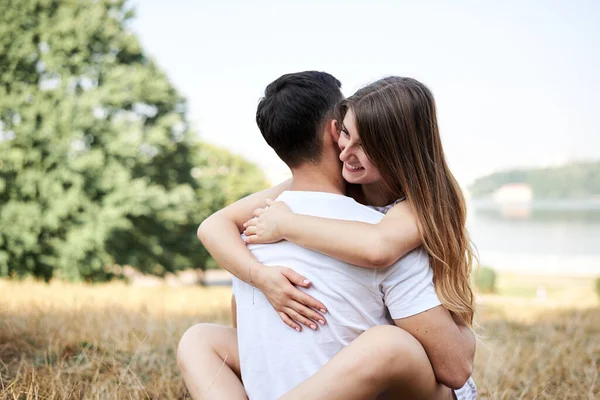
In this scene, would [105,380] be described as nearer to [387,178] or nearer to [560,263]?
[387,178]

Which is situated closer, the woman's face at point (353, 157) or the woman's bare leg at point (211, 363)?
the woman's face at point (353, 157)

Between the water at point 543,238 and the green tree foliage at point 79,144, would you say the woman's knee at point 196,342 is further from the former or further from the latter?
the water at point 543,238

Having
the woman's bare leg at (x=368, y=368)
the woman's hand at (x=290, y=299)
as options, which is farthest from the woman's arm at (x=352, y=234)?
the woman's bare leg at (x=368, y=368)

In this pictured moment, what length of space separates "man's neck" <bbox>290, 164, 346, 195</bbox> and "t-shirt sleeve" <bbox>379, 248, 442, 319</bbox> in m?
0.37

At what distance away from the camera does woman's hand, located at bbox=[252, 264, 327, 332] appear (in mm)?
1656

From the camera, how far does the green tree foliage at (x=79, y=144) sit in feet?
50.1

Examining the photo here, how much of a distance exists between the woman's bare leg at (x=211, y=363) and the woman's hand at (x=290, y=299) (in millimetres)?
437

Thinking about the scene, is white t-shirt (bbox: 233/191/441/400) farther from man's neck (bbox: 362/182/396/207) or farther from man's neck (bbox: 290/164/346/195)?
man's neck (bbox: 362/182/396/207)

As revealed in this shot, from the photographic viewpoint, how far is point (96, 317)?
4.27 m

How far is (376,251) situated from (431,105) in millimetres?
616

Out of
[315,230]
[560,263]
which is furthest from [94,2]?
[560,263]

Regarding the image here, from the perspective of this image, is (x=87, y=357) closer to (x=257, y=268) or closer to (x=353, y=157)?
(x=257, y=268)

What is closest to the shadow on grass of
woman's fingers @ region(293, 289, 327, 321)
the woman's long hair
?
woman's fingers @ region(293, 289, 327, 321)

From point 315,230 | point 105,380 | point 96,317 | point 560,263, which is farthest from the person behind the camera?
point 560,263
